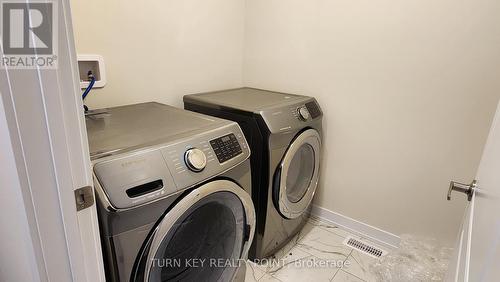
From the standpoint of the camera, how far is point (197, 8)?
68.5 inches

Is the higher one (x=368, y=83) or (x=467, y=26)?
(x=467, y=26)

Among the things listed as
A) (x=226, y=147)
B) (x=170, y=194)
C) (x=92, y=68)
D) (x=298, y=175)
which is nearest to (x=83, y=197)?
(x=170, y=194)

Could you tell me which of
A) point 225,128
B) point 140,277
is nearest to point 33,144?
point 140,277

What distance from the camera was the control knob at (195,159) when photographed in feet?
3.13

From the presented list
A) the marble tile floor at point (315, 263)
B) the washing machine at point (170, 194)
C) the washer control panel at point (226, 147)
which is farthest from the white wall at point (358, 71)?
the washer control panel at point (226, 147)

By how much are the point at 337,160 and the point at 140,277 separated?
1.40m

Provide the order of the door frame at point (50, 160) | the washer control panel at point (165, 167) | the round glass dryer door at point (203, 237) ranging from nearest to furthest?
the door frame at point (50, 160)
the washer control panel at point (165, 167)
the round glass dryer door at point (203, 237)

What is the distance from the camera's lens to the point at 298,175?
1788 mm

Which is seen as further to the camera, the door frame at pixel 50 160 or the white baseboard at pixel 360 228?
the white baseboard at pixel 360 228

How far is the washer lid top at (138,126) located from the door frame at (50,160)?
0.32 meters

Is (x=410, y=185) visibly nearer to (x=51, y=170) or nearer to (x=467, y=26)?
(x=467, y=26)

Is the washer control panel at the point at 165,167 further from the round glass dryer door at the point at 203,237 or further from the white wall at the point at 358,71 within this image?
the white wall at the point at 358,71

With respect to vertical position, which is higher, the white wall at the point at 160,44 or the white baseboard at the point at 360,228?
the white wall at the point at 160,44

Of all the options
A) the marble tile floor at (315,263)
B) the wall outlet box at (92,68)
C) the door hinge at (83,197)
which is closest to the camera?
the door hinge at (83,197)
